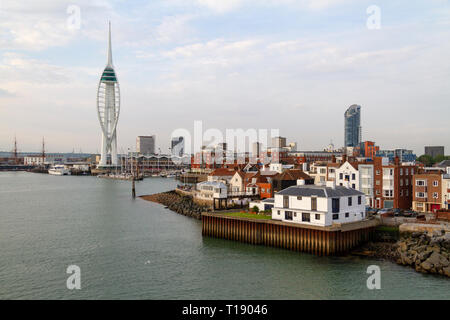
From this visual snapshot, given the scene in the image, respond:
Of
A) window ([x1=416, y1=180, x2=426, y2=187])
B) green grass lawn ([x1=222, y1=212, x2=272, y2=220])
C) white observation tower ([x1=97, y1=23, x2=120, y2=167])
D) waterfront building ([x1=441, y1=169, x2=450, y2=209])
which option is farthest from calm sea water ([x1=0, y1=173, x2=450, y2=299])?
white observation tower ([x1=97, y1=23, x2=120, y2=167])

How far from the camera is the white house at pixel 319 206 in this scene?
2927 cm

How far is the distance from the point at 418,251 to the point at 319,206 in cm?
712

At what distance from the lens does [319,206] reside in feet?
96.6

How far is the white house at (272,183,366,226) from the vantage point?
2927 centimetres

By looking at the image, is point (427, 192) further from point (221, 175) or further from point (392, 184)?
point (221, 175)

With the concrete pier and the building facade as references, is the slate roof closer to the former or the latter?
the concrete pier

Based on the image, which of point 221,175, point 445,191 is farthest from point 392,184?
point 221,175

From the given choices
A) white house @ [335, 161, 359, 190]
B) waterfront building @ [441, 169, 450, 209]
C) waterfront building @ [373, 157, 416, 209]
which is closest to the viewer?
waterfront building @ [441, 169, 450, 209]

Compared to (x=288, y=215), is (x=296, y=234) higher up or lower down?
lower down

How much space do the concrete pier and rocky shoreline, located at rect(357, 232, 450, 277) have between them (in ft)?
4.33

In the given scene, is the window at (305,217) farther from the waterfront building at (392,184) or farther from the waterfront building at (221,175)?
the waterfront building at (221,175)

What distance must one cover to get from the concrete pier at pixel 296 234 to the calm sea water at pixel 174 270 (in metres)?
0.85

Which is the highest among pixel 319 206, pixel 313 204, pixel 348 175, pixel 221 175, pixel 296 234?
pixel 348 175

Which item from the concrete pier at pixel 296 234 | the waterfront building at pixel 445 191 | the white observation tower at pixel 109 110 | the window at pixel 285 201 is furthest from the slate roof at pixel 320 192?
the white observation tower at pixel 109 110
